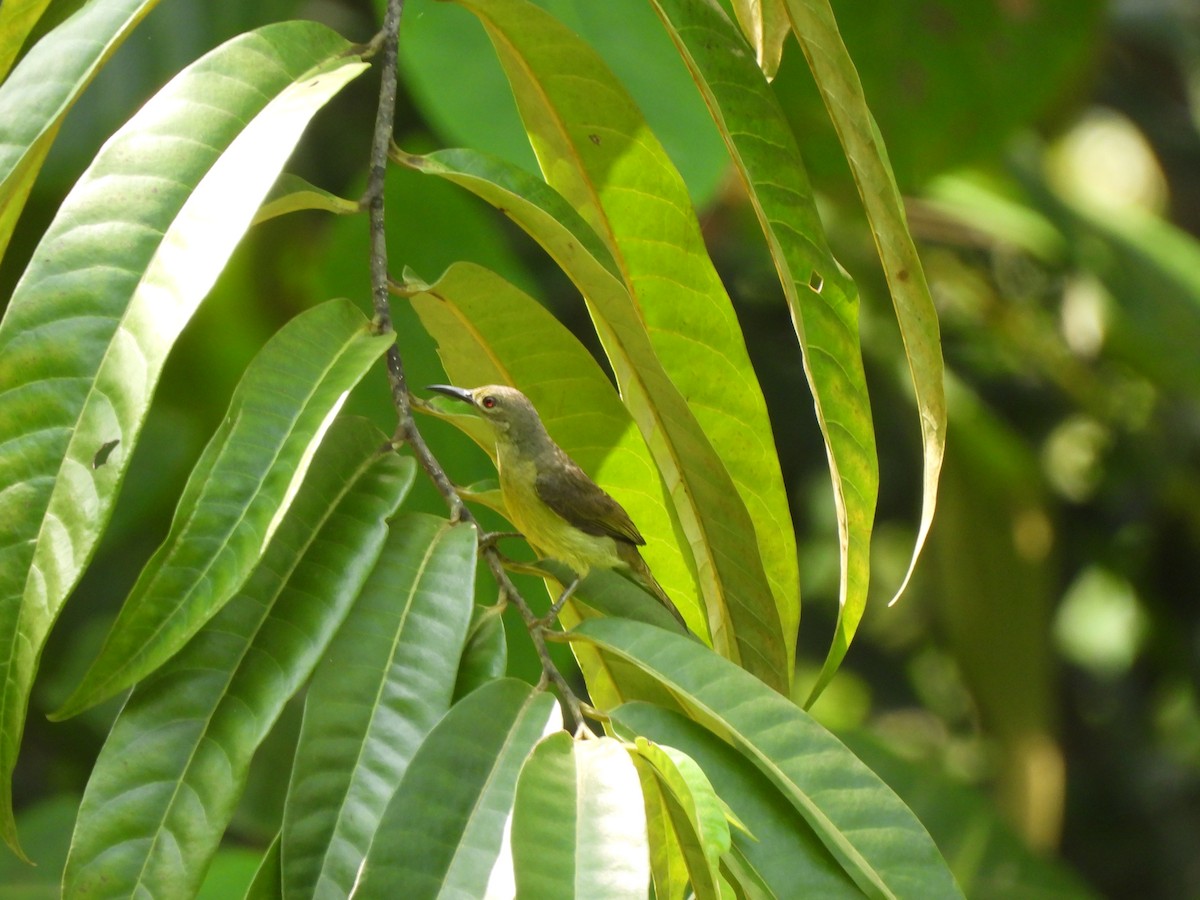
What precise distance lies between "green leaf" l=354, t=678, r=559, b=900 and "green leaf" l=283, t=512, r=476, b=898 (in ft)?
0.14

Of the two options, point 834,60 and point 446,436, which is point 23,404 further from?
point 446,436

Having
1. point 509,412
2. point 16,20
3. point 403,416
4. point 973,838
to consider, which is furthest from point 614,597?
point 973,838

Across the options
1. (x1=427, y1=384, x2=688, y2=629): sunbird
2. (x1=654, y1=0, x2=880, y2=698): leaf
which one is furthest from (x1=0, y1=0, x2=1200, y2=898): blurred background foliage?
(x1=654, y1=0, x2=880, y2=698): leaf

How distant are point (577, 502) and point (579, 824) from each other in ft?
3.87

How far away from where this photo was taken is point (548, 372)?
1.57 m

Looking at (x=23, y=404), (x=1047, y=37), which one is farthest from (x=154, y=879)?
(x=1047, y=37)

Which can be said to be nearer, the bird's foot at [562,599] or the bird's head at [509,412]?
the bird's foot at [562,599]

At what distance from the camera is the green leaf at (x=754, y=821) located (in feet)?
3.78

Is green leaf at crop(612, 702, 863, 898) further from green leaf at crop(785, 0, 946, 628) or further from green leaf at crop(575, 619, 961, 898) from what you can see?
green leaf at crop(785, 0, 946, 628)

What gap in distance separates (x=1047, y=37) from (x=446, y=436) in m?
2.65

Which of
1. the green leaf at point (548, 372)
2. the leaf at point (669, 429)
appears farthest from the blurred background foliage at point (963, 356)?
the leaf at point (669, 429)

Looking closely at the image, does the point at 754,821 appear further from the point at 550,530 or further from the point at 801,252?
the point at 550,530

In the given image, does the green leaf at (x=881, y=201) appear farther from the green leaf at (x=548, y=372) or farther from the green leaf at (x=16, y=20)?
the green leaf at (x=16, y=20)

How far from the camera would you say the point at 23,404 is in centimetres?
111
